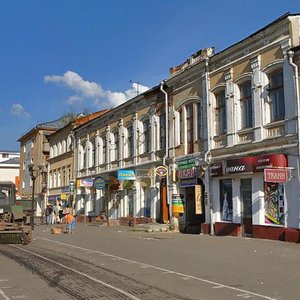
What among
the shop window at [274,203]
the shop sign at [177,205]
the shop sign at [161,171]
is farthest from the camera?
the shop sign at [161,171]

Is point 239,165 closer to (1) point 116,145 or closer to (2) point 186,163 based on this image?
(2) point 186,163

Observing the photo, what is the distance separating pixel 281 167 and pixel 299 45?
4834mm

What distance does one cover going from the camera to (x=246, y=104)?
22078mm

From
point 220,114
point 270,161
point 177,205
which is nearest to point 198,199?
point 177,205

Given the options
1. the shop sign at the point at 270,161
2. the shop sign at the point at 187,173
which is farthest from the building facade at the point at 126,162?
the shop sign at the point at 270,161

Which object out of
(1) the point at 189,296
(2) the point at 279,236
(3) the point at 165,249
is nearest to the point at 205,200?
(2) the point at 279,236

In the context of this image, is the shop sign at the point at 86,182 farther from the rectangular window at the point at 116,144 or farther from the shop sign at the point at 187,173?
the shop sign at the point at 187,173

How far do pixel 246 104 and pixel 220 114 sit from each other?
2.13 meters

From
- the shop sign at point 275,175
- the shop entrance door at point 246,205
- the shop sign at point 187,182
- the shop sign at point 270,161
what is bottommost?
the shop entrance door at point 246,205

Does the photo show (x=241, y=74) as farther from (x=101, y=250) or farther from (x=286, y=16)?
(x=101, y=250)

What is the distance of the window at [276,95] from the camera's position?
19.8m

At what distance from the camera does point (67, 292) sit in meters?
8.88

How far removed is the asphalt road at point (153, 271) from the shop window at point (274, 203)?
1489 mm

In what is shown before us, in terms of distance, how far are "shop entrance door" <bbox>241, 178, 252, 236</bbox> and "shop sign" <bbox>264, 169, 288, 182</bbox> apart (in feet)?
8.50
